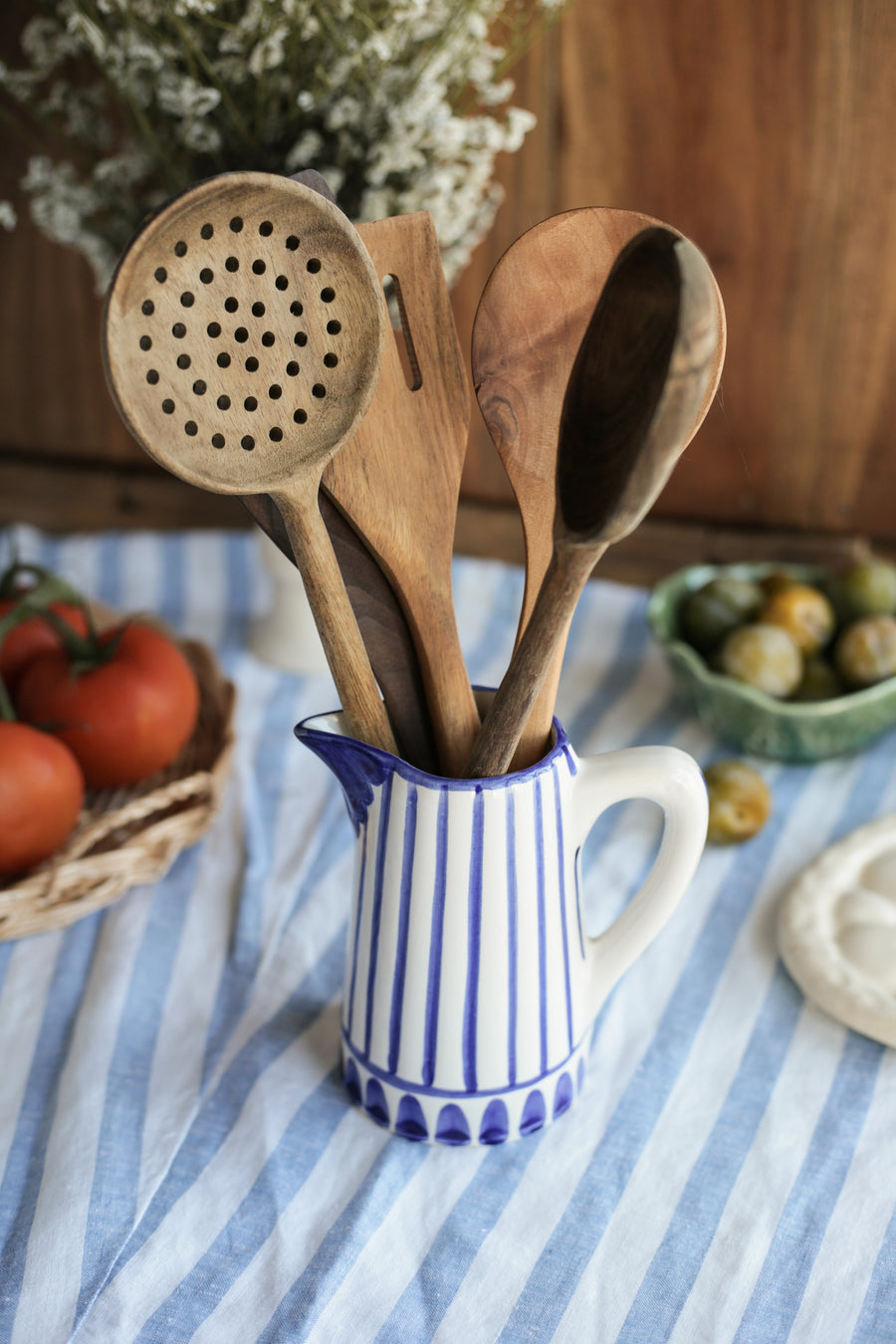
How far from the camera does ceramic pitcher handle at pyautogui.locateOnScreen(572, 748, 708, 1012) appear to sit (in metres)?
0.38

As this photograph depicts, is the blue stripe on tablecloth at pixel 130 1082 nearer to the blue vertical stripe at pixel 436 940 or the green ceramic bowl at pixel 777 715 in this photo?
the blue vertical stripe at pixel 436 940

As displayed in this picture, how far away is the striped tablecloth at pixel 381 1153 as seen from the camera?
0.37 m

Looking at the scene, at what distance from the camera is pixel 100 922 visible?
555 mm

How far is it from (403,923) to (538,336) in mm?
200

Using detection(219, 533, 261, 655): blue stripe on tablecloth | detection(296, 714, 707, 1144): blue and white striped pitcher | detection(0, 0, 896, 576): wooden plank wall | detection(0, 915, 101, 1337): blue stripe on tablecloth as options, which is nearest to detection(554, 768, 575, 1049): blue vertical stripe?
detection(296, 714, 707, 1144): blue and white striped pitcher

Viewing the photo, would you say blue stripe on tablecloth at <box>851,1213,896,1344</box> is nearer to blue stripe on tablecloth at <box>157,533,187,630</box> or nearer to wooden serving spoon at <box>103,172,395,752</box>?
wooden serving spoon at <box>103,172,395,752</box>

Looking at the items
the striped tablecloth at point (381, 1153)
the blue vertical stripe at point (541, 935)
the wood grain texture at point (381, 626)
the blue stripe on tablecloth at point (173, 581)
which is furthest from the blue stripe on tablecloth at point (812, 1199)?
the blue stripe on tablecloth at point (173, 581)

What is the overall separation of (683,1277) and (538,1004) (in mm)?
104

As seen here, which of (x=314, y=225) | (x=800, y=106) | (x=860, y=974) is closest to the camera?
(x=314, y=225)

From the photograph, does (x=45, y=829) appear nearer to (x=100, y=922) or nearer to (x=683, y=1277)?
(x=100, y=922)

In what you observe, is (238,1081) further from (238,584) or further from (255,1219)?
(238,584)

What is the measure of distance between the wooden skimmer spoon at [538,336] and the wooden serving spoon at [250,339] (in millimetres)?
45

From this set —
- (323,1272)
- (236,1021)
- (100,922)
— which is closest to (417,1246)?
(323,1272)

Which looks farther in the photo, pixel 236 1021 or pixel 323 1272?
pixel 236 1021
